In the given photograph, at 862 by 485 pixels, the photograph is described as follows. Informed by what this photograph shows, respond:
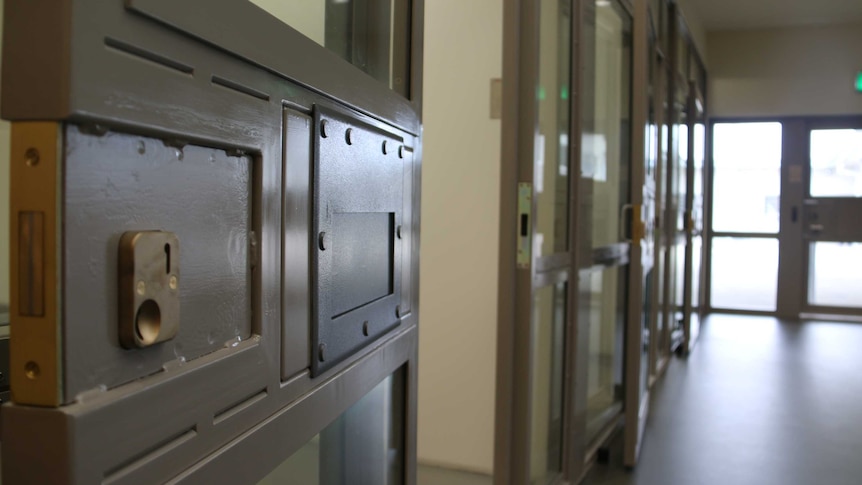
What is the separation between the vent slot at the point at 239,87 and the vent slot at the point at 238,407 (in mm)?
249

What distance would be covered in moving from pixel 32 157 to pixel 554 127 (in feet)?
6.76

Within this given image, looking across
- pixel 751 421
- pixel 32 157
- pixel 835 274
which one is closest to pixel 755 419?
pixel 751 421

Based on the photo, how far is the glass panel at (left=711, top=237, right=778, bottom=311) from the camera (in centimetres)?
778

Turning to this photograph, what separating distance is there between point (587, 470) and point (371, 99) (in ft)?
8.09

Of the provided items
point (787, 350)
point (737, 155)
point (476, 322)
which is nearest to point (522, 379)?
point (476, 322)

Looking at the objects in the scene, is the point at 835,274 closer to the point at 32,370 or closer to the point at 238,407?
the point at 238,407

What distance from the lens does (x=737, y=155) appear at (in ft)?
25.7

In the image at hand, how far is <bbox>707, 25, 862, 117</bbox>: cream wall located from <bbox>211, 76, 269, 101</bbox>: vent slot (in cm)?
792

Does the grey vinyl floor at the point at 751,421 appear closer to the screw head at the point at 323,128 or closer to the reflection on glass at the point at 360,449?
the reflection on glass at the point at 360,449

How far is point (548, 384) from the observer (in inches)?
92.1

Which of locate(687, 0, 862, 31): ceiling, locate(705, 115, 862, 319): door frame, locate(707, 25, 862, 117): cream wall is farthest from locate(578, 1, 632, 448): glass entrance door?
locate(705, 115, 862, 319): door frame

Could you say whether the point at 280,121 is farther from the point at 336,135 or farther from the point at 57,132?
the point at 57,132

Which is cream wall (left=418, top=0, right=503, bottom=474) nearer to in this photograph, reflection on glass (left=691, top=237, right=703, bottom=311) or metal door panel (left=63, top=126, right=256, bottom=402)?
metal door panel (left=63, top=126, right=256, bottom=402)

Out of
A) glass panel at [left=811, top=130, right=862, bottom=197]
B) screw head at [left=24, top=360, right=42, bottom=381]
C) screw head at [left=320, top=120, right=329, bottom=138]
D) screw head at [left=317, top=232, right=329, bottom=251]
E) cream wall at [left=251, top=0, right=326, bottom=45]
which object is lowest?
screw head at [left=24, top=360, right=42, bottom=381]
